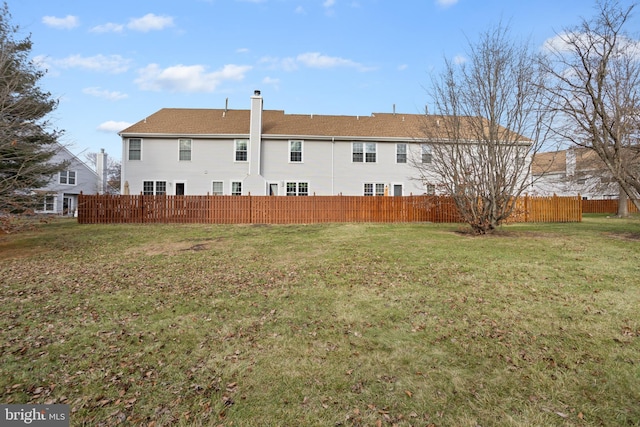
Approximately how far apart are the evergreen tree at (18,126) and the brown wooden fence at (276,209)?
11.6 ft

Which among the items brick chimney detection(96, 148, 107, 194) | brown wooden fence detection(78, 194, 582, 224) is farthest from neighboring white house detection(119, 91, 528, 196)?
brick chimney detection(96, 148, 107, 194)

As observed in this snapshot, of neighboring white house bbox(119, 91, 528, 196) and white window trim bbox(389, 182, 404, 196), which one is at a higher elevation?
neighboring white house bbox(119, 91, 528, 196)

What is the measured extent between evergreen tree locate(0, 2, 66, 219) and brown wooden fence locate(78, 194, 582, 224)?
355cm

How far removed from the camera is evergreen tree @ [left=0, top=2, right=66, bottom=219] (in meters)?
9.76

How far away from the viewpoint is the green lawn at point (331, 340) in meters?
3.01

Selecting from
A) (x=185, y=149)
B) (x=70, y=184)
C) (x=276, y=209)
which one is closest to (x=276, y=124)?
(x=185, y=149)

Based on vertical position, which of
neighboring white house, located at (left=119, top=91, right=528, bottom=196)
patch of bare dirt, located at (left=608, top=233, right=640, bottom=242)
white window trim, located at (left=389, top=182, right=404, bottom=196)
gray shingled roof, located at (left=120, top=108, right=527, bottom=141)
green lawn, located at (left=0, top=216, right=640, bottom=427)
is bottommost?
green lawn, located at (left=0, top=216, right=640, bottom=427)

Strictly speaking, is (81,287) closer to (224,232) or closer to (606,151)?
(224,232)

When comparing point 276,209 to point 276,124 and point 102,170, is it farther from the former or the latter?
point 102,170

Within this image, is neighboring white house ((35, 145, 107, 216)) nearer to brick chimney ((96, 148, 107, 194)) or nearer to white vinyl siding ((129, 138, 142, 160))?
brick chimney ((96, 148, 107, 194))

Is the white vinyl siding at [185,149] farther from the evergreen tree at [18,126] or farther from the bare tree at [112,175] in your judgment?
the bare tree at [112,175]

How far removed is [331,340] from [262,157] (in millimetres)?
19495

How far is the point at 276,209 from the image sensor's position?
60.9 ft

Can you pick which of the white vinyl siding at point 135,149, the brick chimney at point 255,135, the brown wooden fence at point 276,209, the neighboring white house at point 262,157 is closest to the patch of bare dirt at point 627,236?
the brown wooden fence at point 276,209
